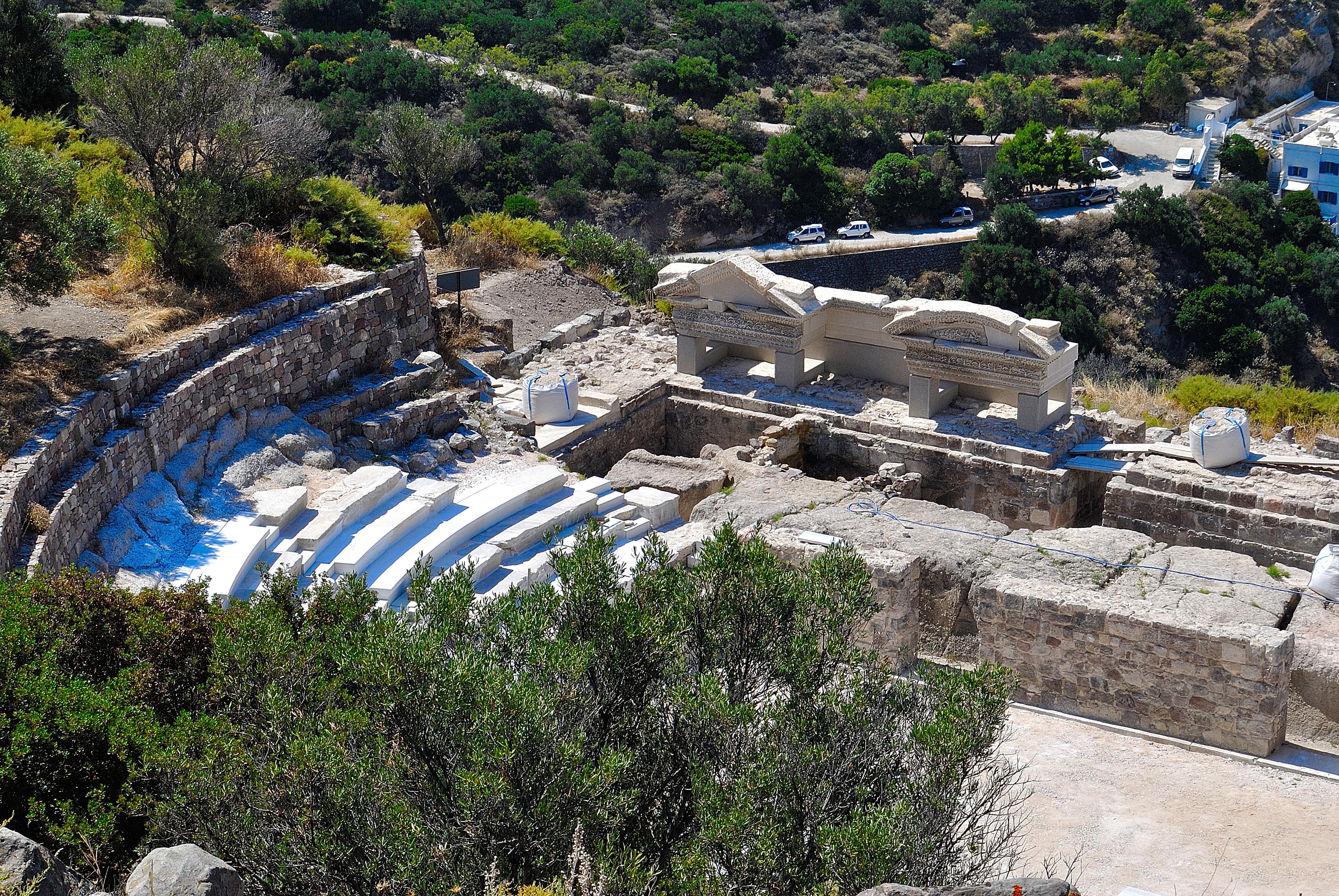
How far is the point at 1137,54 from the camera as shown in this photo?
6475cm

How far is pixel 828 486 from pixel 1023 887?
907 centimetres

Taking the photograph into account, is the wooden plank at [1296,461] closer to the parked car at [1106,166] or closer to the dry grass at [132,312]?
the dry grass at [132,312]

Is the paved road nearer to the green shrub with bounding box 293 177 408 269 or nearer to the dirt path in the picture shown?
the green shrub with bounding box 293 177 408 269

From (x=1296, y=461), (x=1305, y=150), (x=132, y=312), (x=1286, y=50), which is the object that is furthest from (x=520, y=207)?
(x=1286, y=50)

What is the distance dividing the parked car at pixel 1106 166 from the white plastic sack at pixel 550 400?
40.6 m

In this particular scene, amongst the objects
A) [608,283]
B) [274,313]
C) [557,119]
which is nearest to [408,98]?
[557,119]

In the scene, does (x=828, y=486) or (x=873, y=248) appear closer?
(x=828, y=486)

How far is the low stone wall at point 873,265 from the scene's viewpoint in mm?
46344

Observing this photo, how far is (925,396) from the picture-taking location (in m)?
17.8

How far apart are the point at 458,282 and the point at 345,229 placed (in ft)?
7.07

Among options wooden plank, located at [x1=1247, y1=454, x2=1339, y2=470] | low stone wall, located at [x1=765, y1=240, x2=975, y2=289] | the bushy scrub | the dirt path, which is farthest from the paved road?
the bushy scrub

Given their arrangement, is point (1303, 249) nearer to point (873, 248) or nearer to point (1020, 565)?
point (873, 248)

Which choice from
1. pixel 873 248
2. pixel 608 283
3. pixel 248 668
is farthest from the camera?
pixel 873 248

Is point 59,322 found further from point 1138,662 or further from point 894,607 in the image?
point 1138,662
